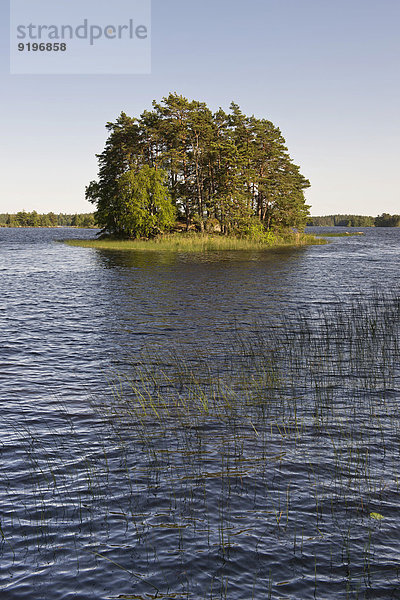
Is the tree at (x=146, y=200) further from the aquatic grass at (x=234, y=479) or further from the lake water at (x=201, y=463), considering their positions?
the aquatic grass at (x=234, y=479)

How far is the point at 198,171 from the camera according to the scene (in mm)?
81812

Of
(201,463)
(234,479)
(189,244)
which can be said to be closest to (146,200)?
(189,244)

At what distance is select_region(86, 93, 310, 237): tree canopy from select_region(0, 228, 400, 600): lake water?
189 ft

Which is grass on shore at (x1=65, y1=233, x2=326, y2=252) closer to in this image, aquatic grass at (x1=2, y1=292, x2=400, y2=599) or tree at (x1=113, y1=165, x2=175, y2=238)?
tree at (x1=113, y1=165, x2=175, y2=238)

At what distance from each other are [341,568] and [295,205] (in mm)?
85692

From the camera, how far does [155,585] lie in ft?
20.2

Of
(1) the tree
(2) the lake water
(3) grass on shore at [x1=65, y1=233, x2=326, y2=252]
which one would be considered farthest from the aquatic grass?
(1) the tree

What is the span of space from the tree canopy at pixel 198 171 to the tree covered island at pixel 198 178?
0.15 m

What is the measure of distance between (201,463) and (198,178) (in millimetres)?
75069

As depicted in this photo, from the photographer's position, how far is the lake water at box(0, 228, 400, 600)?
6.43 m

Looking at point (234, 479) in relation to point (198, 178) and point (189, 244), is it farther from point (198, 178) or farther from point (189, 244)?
point (198, 178)

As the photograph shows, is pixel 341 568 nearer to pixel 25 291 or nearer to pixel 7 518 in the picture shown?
pixel 7 518

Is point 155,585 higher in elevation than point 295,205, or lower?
lower

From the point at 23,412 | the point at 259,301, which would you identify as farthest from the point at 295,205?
the point at 23,412
